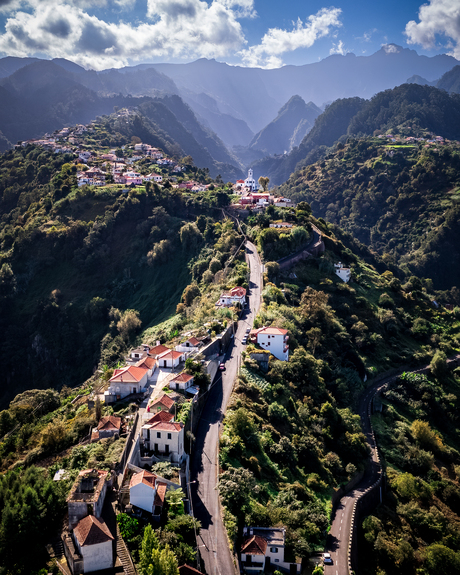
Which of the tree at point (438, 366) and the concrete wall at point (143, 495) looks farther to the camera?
the tree at point (438, 366)

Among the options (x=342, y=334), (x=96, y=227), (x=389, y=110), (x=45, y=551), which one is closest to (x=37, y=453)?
(x=45, y=551)

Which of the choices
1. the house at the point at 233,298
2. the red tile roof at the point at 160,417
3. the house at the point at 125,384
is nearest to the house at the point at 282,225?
the house at the point at 233,298

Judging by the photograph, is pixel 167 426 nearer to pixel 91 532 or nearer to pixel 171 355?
pixel 91 532

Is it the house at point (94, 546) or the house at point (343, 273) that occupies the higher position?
the house at point (343, 273)

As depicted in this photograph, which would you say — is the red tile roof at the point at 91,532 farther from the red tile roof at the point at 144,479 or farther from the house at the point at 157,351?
the house at the point at 157,351

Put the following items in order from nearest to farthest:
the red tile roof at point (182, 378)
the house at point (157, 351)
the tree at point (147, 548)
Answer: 1. the tree at point (147, 548)
2. the red tile roof at point (182, 378)
3. the house at point (157, 351)

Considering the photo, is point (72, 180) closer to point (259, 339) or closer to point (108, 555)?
point (259, 339)

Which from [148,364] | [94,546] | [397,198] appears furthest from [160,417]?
[397,198]
